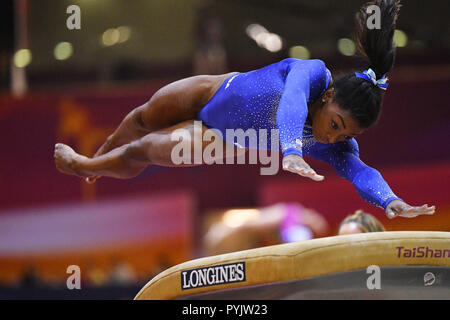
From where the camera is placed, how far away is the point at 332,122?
2.33 meters

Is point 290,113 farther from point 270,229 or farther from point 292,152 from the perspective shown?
point 270,229

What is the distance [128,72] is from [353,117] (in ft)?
15.5

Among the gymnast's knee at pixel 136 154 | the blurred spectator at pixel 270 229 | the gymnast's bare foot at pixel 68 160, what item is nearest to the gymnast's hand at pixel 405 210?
the gymnast's knee at pixel 136 154

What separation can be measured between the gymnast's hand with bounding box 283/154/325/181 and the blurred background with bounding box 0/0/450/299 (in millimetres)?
A: 3498

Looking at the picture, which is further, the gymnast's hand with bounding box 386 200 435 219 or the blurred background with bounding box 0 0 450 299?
the blurred background with bounding box 0 0 450 299

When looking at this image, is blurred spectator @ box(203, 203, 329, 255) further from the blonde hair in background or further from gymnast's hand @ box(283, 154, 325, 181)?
gymnast's hand @ box(283, 154, 325, 181)

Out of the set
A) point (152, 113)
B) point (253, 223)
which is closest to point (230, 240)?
point (253, 223)

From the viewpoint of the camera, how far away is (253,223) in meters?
5.81

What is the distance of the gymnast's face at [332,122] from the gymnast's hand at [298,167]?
0.34m

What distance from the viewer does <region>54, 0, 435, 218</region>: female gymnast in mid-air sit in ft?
7.50

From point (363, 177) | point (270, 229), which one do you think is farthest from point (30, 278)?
point (363, 177)

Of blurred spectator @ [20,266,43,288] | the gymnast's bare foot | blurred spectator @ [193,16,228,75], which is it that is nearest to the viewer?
the gymnast's bare foot

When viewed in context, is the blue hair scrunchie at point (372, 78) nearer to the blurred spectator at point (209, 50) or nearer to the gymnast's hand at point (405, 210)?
the gymnast's hand at point (405, 210)

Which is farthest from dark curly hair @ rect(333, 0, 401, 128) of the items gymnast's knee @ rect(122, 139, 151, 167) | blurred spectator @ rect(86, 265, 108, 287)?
blurred spectator @ rect(86, 265, 108, 287)
